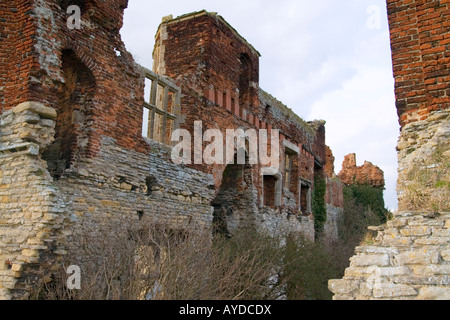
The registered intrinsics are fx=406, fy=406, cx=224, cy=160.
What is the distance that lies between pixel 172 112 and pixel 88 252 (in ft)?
14.5

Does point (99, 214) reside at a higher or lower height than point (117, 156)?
lower

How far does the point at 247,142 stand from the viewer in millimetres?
13430

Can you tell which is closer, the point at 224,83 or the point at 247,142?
the point at 224,83

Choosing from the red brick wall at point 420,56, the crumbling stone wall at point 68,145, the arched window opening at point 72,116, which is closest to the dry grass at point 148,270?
the crumbling stone wall at point 68,145

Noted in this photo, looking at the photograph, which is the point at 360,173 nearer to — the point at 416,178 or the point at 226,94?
the point at 226,94

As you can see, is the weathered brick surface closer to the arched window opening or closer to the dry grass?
the dry grass

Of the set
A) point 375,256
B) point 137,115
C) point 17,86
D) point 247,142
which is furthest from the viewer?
point 247,142

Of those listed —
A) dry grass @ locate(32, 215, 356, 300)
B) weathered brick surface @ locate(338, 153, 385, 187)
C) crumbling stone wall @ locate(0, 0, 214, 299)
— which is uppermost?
weathered brick surface @ locate(338, 153, 385, 187)

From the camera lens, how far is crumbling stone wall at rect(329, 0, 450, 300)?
4.50m

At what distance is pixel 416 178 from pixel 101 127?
5.77 meters

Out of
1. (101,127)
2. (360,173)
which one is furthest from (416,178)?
(360,173)

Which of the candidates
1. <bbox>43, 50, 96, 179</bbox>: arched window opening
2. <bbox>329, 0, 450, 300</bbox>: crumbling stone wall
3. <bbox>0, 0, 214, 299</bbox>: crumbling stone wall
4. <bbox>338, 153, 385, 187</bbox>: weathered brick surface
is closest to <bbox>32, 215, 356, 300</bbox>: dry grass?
<bbox>0, 0, 214, 299</bbox>: crumbling stone wall

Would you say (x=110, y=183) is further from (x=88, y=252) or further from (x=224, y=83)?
(x=224, y=83)

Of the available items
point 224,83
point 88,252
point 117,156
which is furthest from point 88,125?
point 224,83
